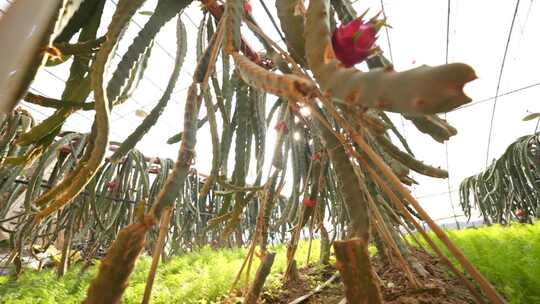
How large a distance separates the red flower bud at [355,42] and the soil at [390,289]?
1.74 feet

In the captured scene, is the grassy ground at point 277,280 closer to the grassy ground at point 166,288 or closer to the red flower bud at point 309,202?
the grassy ground at point 166,288

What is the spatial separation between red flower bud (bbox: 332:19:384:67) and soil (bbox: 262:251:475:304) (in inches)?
20.9

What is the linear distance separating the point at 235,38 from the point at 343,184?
268 mm

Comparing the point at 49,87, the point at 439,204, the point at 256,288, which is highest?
the point at 49,87

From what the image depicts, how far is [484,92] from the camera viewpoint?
5.70 metres

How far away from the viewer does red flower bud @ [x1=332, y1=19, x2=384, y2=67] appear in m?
0.40

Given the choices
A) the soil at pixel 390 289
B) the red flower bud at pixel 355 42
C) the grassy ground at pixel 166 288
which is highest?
the red flower bud at pixel 355 42

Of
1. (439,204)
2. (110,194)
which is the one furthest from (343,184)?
(439,204)

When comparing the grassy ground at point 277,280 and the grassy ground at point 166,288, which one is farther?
the grassy ground at point 166,288

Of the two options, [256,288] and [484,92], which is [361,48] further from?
[484,92]

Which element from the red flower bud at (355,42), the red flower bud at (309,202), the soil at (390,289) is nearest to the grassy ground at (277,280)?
the soil at (390,289)

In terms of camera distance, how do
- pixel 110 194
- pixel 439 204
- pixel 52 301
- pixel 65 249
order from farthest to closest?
pixel 439 204 → pixel 110 194 → pixel 65 249 → pixel 52 301

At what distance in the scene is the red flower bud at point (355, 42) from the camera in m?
0.40

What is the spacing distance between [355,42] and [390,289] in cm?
71
